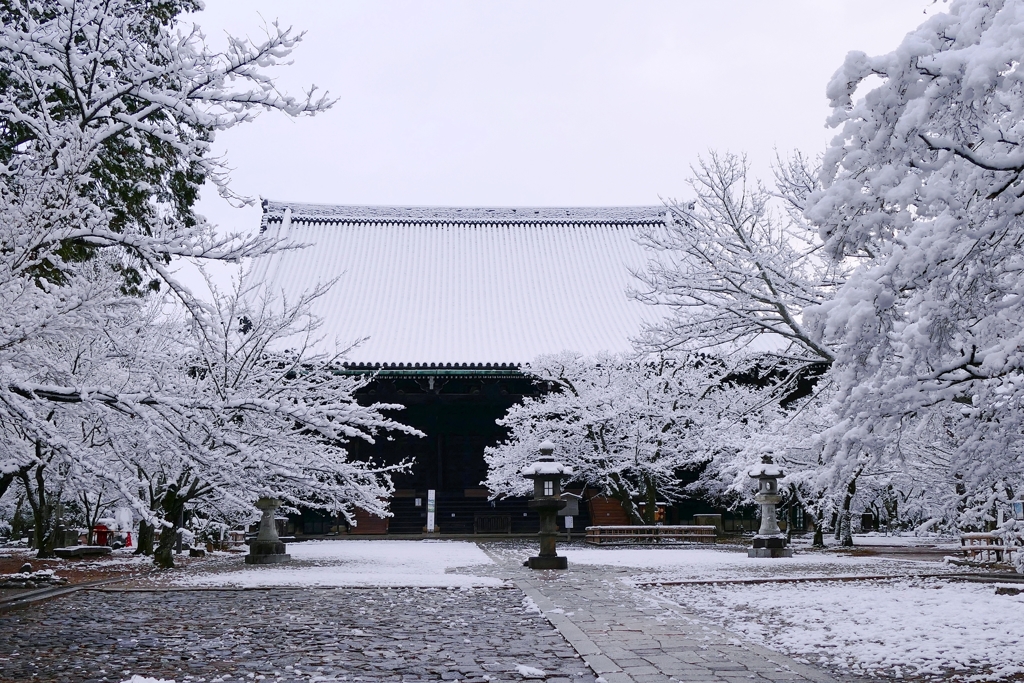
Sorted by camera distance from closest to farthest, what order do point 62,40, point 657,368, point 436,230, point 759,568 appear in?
point 62,40, point 759,568, point 657,368, point 436,230

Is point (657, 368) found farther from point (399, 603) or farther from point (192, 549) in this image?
point (399, 603)

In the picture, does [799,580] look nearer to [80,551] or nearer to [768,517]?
[768,517]

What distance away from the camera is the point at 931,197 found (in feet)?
12.6

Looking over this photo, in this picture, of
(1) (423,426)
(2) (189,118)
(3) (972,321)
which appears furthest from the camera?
(1) (423,426)

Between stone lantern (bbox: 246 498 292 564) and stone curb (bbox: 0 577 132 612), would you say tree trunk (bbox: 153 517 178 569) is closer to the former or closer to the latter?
stone lantern (bbox: 246 498 292 564)

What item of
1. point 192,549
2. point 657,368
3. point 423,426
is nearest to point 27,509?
point 192,549

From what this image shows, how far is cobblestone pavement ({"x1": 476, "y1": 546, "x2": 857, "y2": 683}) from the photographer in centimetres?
508

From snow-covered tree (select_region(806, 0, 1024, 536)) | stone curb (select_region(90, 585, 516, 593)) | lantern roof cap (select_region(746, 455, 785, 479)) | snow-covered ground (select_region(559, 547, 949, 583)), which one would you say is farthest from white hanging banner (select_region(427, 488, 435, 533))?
snow-covered tree (select_region(806, 0, 1024, 536))

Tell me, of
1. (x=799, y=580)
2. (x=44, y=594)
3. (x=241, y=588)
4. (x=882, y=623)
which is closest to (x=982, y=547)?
(x=799, y=580)

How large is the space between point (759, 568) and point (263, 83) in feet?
33.7

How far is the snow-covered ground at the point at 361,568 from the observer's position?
1085 centimetres

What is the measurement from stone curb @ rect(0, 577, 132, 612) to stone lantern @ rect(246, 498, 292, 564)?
370cm

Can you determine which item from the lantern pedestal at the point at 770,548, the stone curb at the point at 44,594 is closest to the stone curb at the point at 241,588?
the stone curb at the point at 44,594

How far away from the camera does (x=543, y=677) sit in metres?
5.05
